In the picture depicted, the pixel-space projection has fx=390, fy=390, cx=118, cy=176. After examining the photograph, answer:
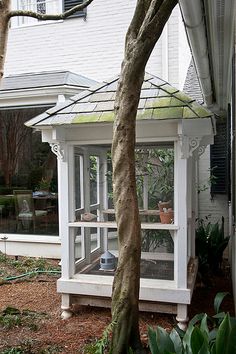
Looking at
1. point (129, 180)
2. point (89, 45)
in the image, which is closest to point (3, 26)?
point (129, 180)

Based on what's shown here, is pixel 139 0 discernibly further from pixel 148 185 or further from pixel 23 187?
pixel 23 187

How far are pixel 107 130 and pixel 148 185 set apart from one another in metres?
0.78

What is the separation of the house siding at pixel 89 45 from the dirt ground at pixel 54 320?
16.5ft

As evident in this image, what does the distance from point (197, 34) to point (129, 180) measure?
177 centimetres

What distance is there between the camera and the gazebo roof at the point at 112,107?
396cm

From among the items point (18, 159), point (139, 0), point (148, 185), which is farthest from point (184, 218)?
point (18, 159)

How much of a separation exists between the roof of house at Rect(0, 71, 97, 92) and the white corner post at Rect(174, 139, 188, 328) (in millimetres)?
4147

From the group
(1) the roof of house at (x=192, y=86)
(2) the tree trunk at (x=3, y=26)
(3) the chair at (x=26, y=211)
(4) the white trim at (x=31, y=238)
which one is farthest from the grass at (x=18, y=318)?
(1) the roof of house at (x=192, y=86)

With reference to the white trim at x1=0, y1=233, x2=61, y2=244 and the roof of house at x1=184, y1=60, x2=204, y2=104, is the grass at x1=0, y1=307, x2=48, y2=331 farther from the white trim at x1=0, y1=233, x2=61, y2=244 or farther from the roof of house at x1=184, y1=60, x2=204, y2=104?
the roof of house at x1=184, y1=60, x2=204, y2=104

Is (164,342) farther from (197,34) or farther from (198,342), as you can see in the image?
(197,34)

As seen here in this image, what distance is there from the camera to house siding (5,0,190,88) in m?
8.58

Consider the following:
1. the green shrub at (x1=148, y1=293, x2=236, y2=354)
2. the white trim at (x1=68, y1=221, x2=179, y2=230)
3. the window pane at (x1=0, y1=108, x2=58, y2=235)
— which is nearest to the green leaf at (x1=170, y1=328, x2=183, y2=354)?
the green shrub at (x1=148, y1=293, x2=236, y2=354)

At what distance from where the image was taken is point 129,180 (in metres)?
3.24

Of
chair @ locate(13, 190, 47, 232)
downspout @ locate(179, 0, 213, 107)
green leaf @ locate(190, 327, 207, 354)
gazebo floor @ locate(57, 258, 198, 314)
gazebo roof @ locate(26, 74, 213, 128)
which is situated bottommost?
gazebo floor @ locate(57, 258, 198, 314)
